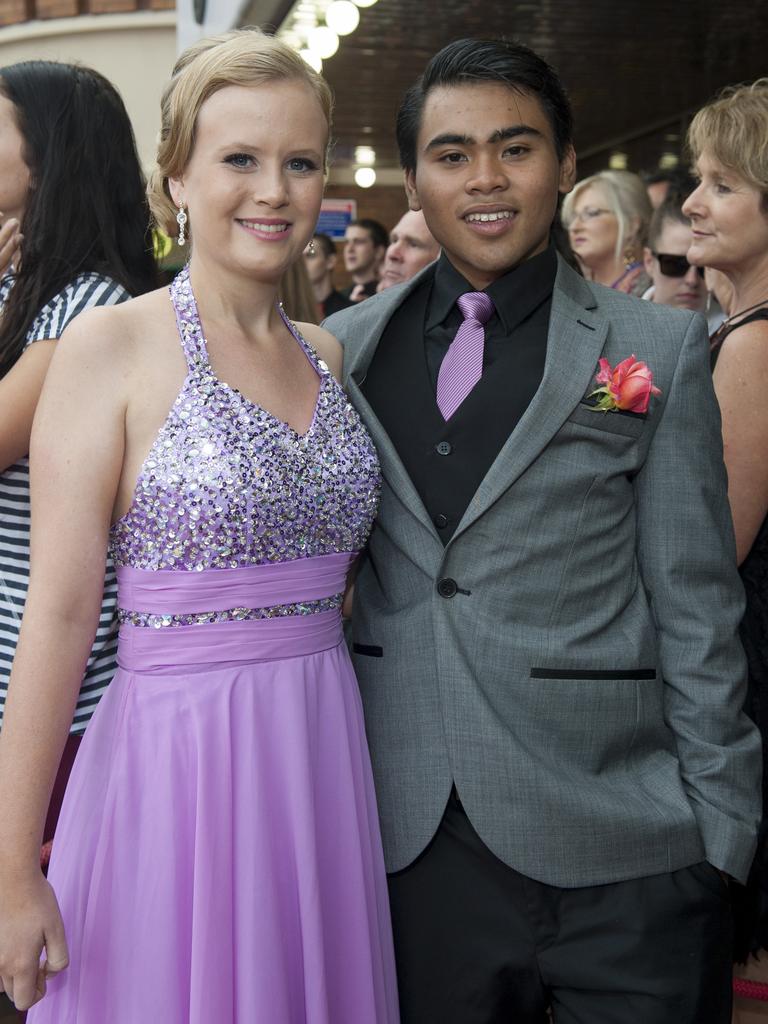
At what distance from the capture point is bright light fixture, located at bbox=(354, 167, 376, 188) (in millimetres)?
17891

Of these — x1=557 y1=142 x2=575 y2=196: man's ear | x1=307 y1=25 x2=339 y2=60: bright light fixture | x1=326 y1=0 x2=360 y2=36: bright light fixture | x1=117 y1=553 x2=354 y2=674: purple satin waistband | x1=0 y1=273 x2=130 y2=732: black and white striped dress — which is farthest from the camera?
x1=307 y1=25 x2=339 y2=60: bright light fixture

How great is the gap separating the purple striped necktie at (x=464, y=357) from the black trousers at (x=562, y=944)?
74 cm

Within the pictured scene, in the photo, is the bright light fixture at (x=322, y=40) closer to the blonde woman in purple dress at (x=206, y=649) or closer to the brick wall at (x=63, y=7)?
the brick wall at (x=63, y=7)

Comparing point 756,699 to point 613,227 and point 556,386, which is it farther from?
point 613,227

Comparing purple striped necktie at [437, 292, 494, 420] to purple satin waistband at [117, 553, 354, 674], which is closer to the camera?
purple satin waistband at [117, 553, 354, 674]

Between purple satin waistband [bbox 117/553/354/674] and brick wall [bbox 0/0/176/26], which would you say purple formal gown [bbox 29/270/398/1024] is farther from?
brick wall [bbox 0/0/176/26]

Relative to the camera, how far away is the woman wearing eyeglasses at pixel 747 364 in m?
2.72

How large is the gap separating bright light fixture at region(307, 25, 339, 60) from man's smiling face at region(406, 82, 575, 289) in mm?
7745

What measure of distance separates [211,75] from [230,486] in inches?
29.1

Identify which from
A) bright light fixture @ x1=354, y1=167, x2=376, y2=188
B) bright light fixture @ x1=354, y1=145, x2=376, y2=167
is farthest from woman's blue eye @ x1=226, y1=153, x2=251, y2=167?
bright light fixture @ x1=354, y1=167, x2=376, y2=188

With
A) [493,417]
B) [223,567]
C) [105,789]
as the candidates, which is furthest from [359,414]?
[105,789]

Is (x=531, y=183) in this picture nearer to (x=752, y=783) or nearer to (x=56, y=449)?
(x=56, y=449)

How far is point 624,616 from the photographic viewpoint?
7.27 ft

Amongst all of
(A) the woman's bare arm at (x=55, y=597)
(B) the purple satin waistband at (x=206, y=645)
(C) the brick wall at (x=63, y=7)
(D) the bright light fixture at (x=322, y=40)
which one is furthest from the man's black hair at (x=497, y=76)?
(C) the brick wall at (x=63, y=7)
